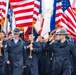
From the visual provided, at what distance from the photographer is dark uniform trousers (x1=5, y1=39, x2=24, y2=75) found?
11906mm

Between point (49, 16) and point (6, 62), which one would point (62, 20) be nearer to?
point (49, 16)

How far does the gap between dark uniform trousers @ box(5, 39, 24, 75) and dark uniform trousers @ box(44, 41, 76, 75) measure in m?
2.10

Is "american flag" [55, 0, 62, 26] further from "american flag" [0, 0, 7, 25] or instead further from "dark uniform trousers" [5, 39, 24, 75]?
"american flag" [0, 0, 7, 25]

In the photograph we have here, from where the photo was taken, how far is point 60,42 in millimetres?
10102

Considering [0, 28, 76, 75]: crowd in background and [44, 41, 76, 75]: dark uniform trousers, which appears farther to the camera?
[0, 28, 76, 75]: crowd in background

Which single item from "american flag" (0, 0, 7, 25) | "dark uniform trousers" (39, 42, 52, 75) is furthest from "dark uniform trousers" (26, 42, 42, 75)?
"american flag" (0, 0, 7, 25)

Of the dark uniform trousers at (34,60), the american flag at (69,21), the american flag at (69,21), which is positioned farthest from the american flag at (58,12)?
the dark uniform trousers at (34,60)

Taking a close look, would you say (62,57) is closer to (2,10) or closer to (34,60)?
(34,60)

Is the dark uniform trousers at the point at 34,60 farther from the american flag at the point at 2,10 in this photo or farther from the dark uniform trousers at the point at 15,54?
the american flag at the point at 2,10

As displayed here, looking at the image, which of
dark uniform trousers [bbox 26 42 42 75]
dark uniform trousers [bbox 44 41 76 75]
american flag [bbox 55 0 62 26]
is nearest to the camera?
dark uniform trousers [bbox 44 41 76 75]

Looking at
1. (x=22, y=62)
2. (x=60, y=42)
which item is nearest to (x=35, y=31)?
(x=22, y=62)

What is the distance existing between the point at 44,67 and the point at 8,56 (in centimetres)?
197

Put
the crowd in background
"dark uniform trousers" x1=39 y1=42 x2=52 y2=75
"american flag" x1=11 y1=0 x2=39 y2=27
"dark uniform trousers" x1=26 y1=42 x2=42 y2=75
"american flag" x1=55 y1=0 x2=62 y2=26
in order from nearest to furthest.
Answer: "american flag" x1=11 y1=0 x2=39 y2=27, the crowd in background, "dark uniform trousers" x1=26 y1=42 x2=42 y2=75, "american flag" x1=55 y1=0 x2=62 y2=26, "dark uniform trousers" x1=39 y1=42 x2=52 y2=75

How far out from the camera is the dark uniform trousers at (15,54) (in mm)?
11906
